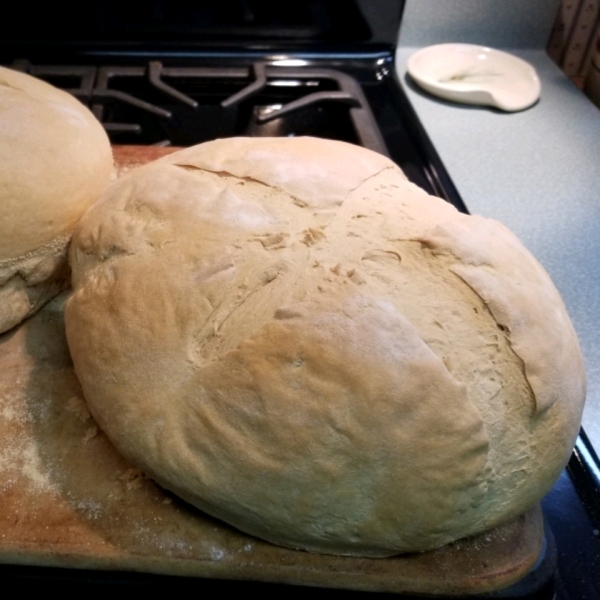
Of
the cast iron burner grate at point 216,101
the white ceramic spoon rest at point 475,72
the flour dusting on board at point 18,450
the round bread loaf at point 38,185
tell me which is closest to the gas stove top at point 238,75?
the cast iron burner grate at point 216,101

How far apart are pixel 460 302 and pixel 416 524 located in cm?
27

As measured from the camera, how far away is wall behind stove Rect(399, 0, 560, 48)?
1.81 m

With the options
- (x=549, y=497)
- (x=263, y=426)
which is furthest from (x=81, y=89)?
(x=549, y=497)

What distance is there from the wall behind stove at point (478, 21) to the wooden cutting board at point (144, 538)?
1.55 m

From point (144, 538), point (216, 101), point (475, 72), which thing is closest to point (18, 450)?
point (144, 538)

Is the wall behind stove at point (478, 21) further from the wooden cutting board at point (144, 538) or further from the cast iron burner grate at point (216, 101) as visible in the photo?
the wooden cutting board at point (144, 538)

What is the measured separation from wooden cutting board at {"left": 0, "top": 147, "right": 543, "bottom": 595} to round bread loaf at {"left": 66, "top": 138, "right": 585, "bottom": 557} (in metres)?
0.03

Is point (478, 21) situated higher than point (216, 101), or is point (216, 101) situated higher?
point (478, 21)

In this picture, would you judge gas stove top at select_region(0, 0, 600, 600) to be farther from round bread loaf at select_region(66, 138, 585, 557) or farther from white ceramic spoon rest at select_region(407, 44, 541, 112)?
round bread loaf at select_region(66, 138, 585, 557)

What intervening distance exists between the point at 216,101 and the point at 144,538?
120cm

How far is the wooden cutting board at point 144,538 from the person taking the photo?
0.70 m

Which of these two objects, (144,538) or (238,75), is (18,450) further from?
(238,75)

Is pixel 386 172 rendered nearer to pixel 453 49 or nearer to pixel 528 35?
pixel 453 49

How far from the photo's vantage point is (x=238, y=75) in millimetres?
1567
